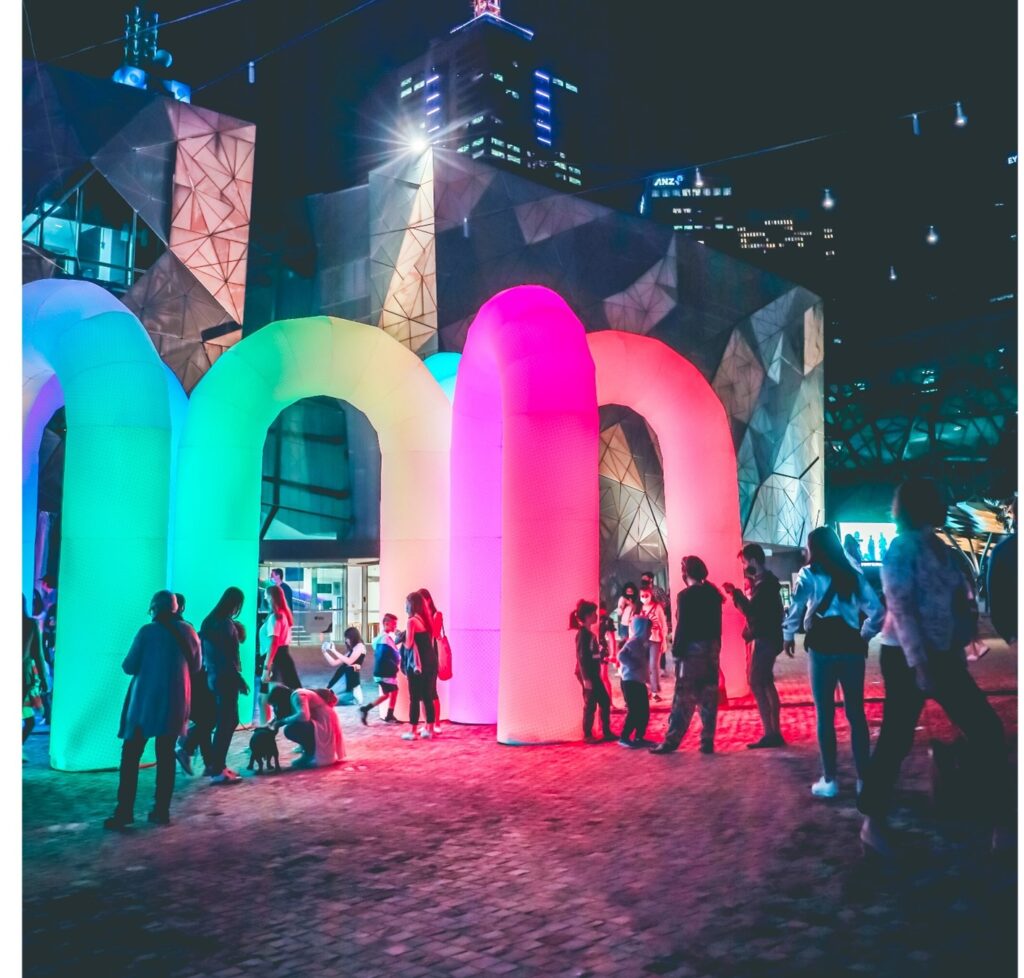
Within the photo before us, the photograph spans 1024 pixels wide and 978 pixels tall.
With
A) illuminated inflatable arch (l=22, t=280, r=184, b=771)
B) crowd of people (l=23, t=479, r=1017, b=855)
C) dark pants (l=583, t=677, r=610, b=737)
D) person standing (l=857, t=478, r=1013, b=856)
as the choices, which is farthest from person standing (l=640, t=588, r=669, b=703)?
person standing (l=857, t=478, r=1013, b=856)

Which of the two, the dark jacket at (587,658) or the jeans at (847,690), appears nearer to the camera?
the jeans at (847,690)

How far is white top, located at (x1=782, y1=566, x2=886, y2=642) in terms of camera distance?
5.58 m

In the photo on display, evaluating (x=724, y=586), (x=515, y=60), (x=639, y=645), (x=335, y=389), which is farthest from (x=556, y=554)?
(x=515, y=60)

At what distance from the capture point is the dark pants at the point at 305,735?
7.99 m

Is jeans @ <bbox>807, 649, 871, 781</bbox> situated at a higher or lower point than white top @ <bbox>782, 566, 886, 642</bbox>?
lower

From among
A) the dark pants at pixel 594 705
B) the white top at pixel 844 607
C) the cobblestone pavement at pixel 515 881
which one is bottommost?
the cobblestone pavement at pixel 515 881

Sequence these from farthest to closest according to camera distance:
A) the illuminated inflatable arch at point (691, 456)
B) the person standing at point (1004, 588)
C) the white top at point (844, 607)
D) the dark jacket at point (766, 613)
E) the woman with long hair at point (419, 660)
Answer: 1. the illuminated inflatable arch at point (691, 456)
2. the woman with long hair at point (419, 660)
3. the dark jacket at point (766, 613)
4. the white top at point (844, 607)
5. the person standing at point (1004, 588)

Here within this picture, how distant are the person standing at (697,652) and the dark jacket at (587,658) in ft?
2.71

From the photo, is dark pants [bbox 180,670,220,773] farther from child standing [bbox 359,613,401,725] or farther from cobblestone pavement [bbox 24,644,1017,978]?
child standing [bbox 359,613,401,725]

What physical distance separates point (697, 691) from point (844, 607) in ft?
8.06

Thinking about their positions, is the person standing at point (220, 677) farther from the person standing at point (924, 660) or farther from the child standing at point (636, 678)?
the person standing at point (924, 660)

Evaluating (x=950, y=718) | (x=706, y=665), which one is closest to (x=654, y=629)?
(x=706, y=665)

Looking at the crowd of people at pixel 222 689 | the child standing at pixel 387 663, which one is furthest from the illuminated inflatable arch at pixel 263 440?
the crowd of people at pixel 222 689

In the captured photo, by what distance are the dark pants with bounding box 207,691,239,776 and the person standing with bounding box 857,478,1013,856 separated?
16.4 feet
